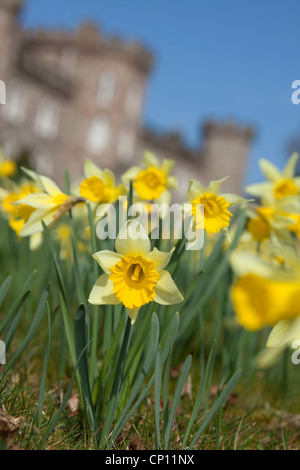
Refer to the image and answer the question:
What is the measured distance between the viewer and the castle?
20297 millimetres

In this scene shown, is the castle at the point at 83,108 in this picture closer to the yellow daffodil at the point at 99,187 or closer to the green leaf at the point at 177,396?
the yellow daffodil at the point at 99,187

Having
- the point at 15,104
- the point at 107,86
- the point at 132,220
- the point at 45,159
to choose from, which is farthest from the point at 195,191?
the point at 107,86

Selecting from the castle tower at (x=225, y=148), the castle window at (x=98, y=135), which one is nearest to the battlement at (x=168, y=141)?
the castle tower at (x=225, y=148)

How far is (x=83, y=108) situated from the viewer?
75.3 feet

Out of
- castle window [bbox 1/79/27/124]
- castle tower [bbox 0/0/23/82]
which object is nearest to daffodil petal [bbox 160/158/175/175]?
castle tower [bbox 0/0/23/82]

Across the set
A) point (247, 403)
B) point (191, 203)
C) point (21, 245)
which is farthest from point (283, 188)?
point (21, 245)

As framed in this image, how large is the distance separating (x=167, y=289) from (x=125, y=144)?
23.5m

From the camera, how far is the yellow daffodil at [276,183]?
110cm

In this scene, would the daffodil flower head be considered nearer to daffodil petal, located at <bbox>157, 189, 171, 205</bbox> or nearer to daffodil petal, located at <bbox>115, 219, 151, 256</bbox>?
daffodil petal, located at <bbox>115, 219, 151, 256</bbox>

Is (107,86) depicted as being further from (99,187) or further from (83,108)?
(99,187)

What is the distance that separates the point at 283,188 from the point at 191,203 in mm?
395

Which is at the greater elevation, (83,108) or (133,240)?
(133,240)
